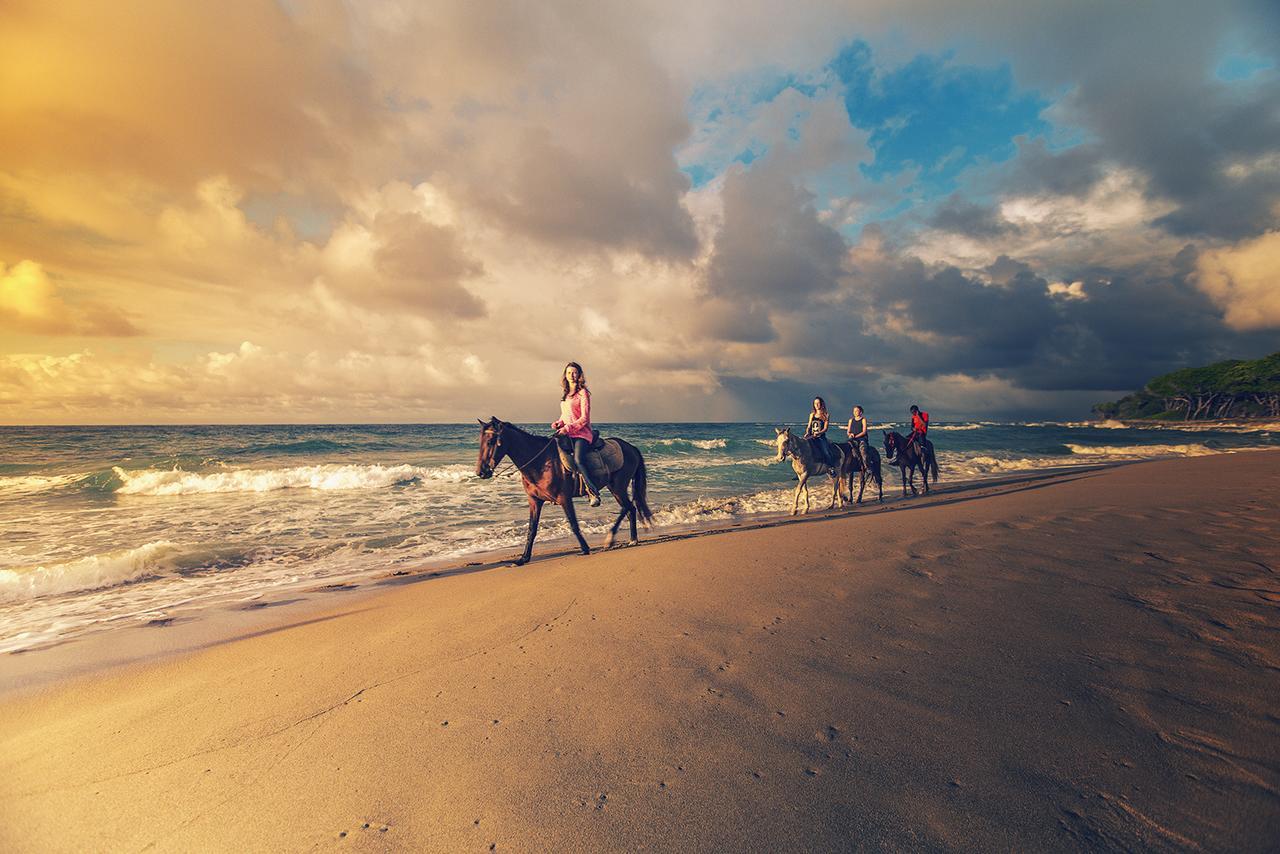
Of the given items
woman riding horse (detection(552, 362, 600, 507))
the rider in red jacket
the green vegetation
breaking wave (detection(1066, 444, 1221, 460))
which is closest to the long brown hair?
woman riding horse (detection(552, 362, 600, 507))

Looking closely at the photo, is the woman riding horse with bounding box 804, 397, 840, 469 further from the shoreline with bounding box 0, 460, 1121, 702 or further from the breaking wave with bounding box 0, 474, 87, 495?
the breaking wave with bounding box 0, 474, 87, 495

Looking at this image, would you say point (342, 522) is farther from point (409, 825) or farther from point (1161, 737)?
point (1161, 737)

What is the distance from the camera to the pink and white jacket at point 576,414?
9.12 meters

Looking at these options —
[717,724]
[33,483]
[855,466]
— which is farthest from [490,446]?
[33,483]

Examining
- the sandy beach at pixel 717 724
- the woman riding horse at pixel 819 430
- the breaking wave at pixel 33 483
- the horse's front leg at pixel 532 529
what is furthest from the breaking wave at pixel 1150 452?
the breaking wave at pixel 33 483

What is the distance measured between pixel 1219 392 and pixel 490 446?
384ft

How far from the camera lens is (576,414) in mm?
9141

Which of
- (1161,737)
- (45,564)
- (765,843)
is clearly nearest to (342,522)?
(45,564)

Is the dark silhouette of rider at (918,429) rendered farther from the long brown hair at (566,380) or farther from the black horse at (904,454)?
the long brown hair at (566,380)

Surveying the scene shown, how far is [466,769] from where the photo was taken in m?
2.65

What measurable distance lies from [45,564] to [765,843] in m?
13.0

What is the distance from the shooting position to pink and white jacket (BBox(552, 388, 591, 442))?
29.9ft

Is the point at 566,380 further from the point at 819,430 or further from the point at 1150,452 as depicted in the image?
the point at 1150,452

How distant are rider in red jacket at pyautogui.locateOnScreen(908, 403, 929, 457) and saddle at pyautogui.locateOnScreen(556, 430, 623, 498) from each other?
11.1m
